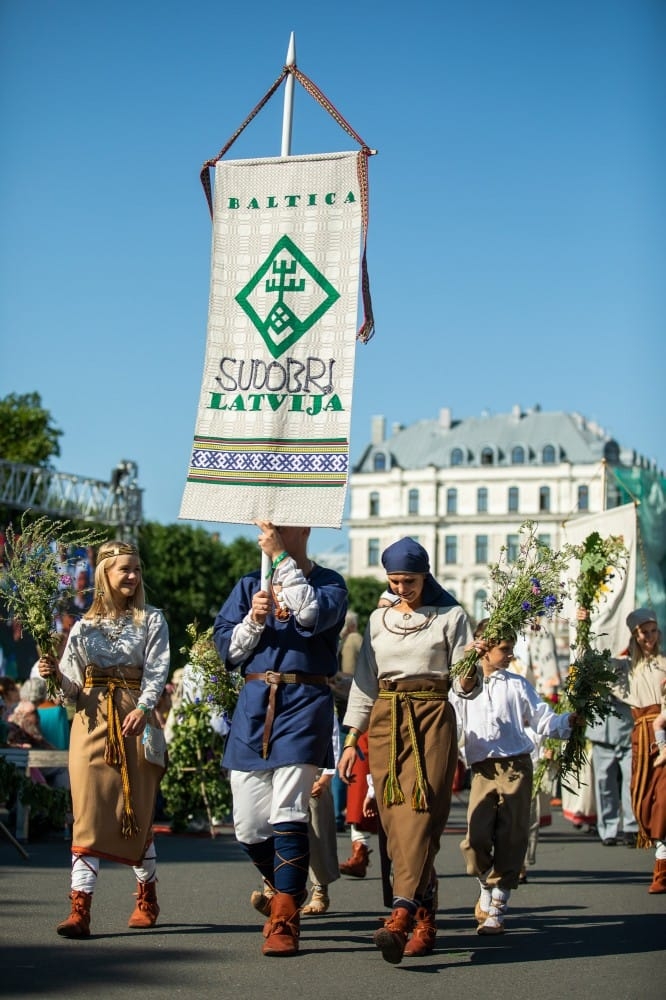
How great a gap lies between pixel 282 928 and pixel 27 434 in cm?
4281

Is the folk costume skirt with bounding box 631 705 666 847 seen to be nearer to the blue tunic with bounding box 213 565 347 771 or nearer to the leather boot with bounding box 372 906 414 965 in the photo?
the blue tunic with bounding box 213 565 347 771

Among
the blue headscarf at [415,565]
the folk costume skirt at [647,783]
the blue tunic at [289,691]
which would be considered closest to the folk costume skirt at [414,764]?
the blue tunic at [289,691]

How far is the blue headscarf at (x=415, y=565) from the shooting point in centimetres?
830

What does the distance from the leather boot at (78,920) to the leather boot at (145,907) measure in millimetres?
513

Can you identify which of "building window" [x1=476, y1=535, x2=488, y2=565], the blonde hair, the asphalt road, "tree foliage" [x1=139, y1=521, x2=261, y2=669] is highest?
"building window" [x1=476, y1=535, x2=488, y2=565]

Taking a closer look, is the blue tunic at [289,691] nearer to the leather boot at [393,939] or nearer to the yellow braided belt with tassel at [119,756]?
the yellow braided belt with tassel at [119,756]

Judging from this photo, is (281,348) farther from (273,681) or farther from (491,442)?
(491,442)

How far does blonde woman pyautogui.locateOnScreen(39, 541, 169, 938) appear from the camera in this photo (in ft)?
27.0

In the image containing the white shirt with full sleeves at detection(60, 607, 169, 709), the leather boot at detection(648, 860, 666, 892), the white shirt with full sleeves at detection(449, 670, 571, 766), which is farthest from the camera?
the leather boot at detection(648, 860, 666, 892)

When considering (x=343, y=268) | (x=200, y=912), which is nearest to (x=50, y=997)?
(x=200, y=912)

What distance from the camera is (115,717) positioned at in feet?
27.4

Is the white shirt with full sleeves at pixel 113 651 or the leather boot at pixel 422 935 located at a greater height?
the white shirt with full sleeves at pixel 113 651

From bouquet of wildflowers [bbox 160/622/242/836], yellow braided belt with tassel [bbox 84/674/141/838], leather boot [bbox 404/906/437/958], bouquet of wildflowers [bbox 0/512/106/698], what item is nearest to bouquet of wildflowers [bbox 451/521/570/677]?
leather boot [bbox 404/906/437/958]

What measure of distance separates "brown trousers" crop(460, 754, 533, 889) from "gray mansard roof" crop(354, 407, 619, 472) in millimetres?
113763
